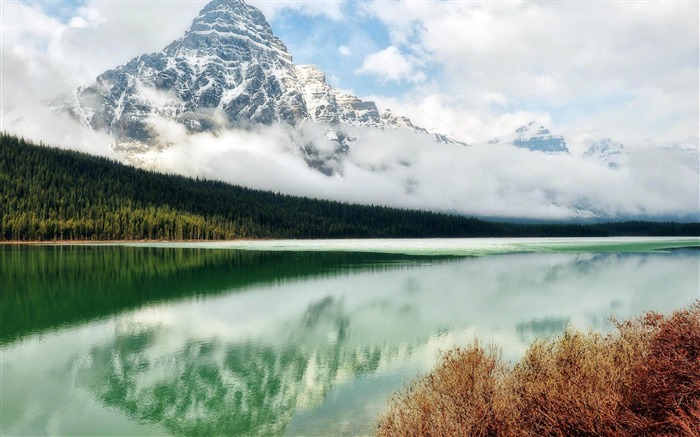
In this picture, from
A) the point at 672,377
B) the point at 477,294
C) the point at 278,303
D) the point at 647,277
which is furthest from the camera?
the point at 647,277

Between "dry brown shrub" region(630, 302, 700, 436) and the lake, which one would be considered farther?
the lake

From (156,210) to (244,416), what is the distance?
18317cm

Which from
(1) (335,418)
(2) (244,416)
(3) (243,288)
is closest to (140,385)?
(2) (244,416)

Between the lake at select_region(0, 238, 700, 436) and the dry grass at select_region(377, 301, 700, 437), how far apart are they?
5.53 m

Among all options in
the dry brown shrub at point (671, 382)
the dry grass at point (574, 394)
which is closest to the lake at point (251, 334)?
the dry grass at point (574, 394)

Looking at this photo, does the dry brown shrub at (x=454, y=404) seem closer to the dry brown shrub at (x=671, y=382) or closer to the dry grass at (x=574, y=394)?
the dry grass at (x=574, y=394)

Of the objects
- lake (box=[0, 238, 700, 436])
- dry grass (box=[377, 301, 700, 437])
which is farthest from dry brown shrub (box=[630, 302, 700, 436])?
lake (box=[0, 238, 700, 436])

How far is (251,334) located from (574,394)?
1000 inches

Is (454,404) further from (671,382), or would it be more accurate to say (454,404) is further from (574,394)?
(671,382)

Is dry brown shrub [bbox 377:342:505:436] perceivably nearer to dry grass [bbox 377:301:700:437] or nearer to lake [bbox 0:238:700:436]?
dry grass [bbox 377:301:700:437]

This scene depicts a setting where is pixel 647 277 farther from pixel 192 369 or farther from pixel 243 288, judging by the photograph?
pixel 192 369

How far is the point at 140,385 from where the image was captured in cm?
2341

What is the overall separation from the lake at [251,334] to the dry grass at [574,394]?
5533 mm

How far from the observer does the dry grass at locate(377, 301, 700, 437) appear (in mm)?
12039
